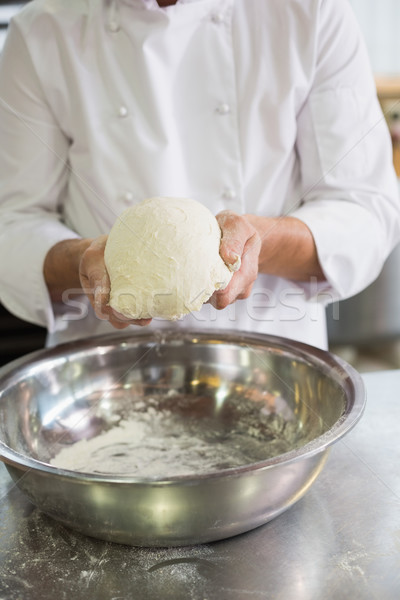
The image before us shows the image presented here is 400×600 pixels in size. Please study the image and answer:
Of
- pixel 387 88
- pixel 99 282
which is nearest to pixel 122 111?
pixel 99 282

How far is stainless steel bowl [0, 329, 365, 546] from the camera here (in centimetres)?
69

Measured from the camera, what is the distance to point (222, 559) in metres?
0.75

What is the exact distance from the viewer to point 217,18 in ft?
4.00

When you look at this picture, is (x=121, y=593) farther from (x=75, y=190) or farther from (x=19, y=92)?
(x=19, y=92)

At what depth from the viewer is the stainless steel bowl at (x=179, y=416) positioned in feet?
2.27

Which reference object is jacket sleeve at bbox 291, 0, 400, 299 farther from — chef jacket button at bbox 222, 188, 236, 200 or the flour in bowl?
the flour in bowl

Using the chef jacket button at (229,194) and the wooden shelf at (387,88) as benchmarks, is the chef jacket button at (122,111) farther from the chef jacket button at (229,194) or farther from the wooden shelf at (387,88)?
the wooden shelf at (387,88)

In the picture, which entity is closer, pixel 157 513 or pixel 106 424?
pixel 157 513

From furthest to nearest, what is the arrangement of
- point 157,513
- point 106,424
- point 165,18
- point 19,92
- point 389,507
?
point 19,92 < point 165,18 < point 106,424 < point 389,507 < point 157,513

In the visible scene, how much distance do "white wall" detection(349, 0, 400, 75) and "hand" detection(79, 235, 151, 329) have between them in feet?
9.97

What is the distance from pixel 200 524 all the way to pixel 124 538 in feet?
0.32

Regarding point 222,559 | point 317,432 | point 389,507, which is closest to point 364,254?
point 317,432

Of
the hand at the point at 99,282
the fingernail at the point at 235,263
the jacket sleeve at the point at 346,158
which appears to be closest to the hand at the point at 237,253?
the fingernail at the point at 235,263

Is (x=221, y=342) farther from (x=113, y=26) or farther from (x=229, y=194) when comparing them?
(x=113, y=26)
